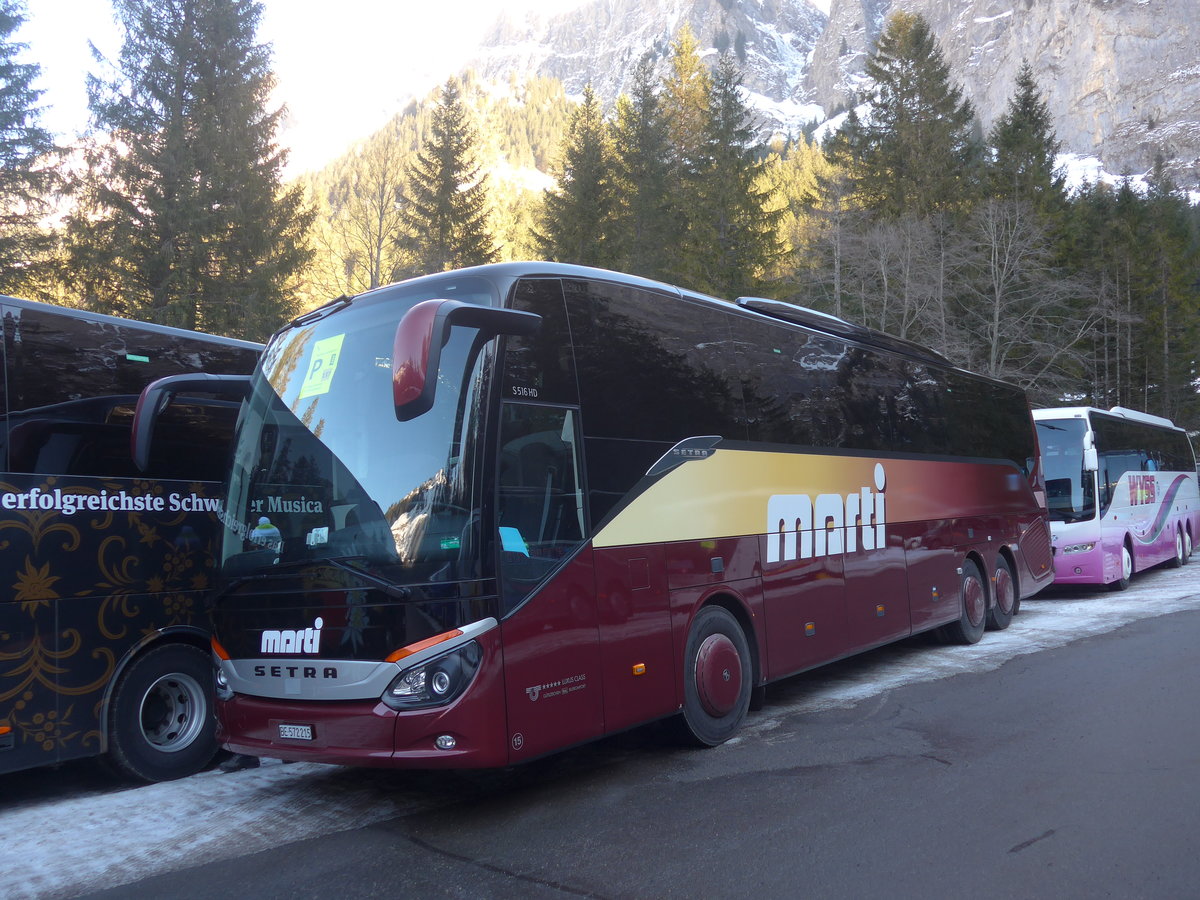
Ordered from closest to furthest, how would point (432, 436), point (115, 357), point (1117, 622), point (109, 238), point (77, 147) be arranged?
1. point (432, 436)
2. point (115, 357)
3. point (1117, 622)
4. point (109, 238)
5. point (77, 147)

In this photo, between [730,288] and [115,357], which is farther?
[730,288]

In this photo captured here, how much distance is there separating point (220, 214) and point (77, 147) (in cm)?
469

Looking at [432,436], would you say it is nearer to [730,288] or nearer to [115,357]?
[115,357]

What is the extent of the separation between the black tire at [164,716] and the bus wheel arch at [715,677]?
11.4ft

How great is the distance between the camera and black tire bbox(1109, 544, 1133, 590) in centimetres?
1700

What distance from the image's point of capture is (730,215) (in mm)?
34438

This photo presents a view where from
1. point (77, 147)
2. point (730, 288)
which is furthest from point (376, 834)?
point (730, 288)

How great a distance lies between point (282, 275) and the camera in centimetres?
2638

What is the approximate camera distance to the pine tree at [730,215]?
3400 cm

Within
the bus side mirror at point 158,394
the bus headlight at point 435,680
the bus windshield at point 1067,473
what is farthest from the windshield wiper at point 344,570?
the bus windshield at point 1067,473

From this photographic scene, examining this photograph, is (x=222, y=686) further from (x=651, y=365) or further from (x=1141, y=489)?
(x=1141, y=489)

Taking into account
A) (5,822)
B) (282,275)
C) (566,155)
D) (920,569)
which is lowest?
(5,822)

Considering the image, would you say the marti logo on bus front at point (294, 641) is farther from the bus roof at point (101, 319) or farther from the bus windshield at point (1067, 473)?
the bus windshield at point (1067, 473)

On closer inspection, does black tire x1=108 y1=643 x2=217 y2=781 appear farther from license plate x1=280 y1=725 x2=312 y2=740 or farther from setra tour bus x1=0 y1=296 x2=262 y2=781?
license plate x1=280 y1=725 x2=312 y2=740
